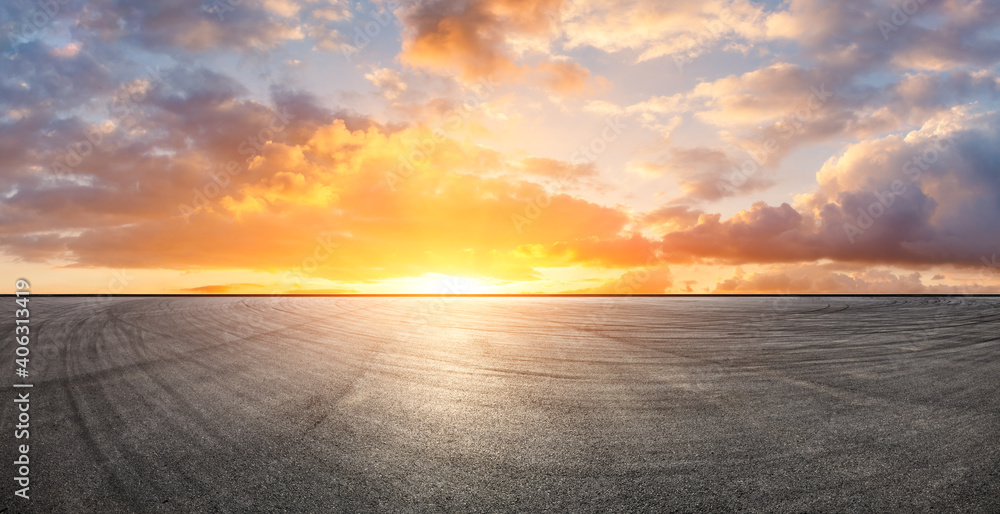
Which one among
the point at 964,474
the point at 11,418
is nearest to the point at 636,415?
the point at 964,474

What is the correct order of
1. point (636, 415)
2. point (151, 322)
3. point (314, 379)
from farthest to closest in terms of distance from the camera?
point (151, 322), point (314, 379), point (636, 415)

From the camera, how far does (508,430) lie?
677 cm

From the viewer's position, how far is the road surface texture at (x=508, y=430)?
15.6 feet

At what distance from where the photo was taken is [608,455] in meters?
5.76

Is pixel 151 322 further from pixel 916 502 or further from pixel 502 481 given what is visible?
pixel 916 502

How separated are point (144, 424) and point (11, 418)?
111 inches

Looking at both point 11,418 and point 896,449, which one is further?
point 11,418

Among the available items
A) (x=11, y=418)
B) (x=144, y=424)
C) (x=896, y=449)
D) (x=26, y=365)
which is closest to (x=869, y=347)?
(x=896, y=449)

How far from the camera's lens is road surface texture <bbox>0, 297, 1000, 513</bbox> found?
4.77 meters

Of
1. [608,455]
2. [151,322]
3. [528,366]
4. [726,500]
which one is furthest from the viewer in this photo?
[151,322]

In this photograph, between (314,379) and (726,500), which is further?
(314,379)

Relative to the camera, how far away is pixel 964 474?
5.30m

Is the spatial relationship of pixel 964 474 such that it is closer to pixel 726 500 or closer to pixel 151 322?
pixel 726 500

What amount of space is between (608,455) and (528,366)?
6029 mm
